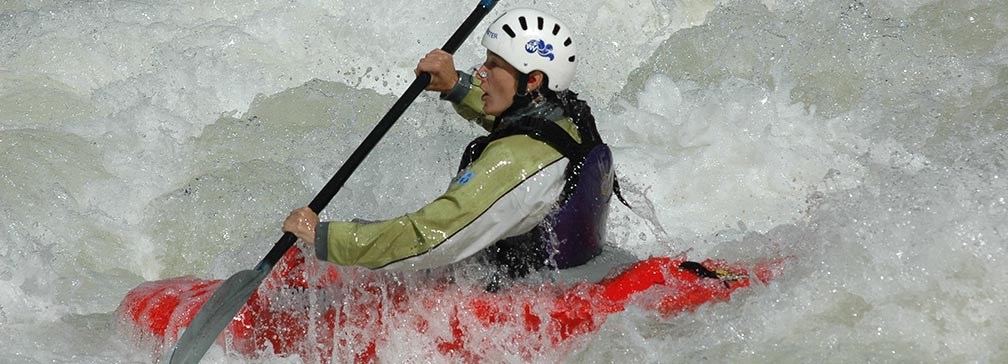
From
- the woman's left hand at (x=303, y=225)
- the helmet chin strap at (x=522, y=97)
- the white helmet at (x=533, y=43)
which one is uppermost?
the white helmet at (x=533, y=43)

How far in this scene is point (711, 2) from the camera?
268 inches

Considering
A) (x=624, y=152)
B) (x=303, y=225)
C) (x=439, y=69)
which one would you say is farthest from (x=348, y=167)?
(x=624, y=152)

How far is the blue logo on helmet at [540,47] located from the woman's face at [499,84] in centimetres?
8

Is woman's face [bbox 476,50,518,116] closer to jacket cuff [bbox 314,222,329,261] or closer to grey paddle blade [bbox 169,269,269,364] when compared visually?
jacket cuff [bbox 314,222,329,261]

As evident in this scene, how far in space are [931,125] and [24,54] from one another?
4456 mm

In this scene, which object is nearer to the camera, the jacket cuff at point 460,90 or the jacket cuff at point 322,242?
the jacket cuff at point 322,242

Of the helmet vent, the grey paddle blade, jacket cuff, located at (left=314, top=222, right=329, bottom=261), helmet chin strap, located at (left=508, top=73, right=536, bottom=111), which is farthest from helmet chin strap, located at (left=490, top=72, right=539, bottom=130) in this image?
the grey paddle blade

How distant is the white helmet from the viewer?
138 inches

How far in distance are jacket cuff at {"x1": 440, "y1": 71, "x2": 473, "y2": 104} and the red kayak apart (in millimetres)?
793

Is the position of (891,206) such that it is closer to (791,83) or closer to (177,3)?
(791,83)

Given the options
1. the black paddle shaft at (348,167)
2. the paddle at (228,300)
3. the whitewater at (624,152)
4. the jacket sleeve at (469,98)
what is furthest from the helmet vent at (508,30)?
the whitewater at (624,152)

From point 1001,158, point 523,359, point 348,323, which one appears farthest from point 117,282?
point 1001,158

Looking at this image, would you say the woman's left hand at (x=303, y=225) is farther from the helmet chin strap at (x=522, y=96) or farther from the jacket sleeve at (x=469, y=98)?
the jacket sleeve at (x=469, y=98)

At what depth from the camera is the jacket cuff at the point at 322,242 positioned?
3.41 metres
